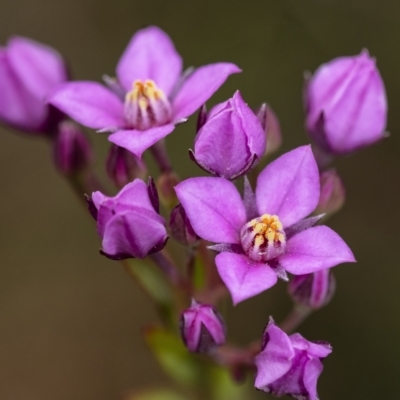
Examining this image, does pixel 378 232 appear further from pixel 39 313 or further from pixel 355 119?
pixel 39 313

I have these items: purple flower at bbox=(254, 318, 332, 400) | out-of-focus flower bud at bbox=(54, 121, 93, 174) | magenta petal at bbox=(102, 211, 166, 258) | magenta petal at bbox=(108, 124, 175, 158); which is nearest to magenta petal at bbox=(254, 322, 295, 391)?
purple flower at bbox=(254, 318, 332, 400)

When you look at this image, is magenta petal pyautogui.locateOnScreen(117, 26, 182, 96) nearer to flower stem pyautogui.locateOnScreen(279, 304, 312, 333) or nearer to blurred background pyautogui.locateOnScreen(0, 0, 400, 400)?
flower stem pyautogui.locateOnScreen(279, 304, 312, 333)

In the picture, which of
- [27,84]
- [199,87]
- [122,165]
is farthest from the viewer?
[27,84]

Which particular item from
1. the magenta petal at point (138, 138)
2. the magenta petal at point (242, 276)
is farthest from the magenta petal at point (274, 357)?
the magenta petal at point (138, 138)

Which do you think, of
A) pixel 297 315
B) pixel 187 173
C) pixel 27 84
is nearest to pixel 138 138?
pixel 27 84

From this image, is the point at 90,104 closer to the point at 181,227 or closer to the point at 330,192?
the point at 181,227

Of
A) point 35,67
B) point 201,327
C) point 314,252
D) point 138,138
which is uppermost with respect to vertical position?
point 35,67
